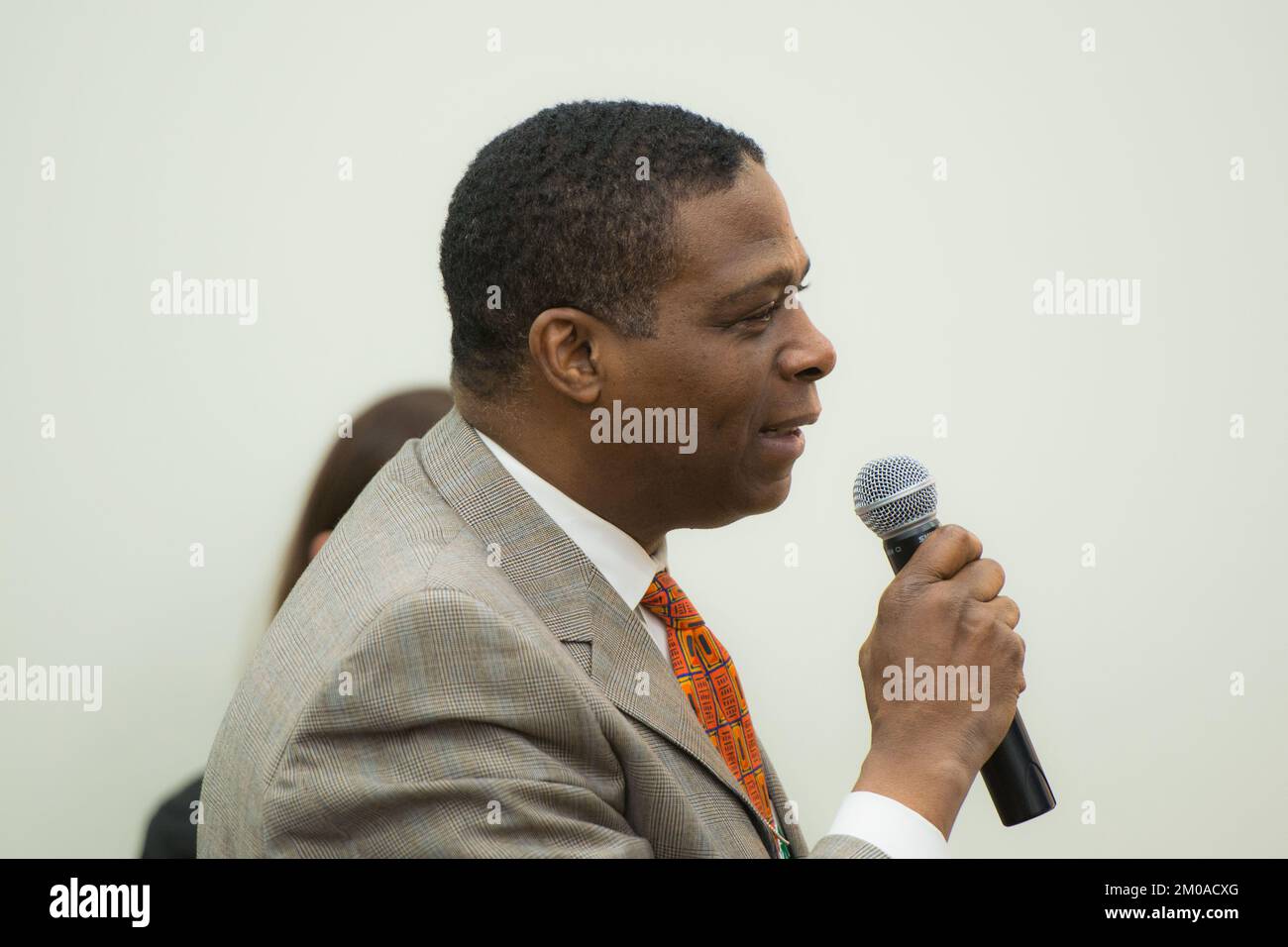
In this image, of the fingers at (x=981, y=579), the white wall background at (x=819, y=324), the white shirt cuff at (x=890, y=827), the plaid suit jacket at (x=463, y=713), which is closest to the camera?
the plaid suit jacket at (x=463, y=713)

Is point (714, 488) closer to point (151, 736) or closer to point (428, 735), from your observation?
point (428, 735)

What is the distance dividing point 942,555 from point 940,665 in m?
0.12

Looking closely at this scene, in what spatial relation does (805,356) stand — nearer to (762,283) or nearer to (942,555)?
(762,283)

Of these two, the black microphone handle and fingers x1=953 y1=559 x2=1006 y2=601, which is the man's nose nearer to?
fingers x1=953 y1=559 x2=1006 y2=601

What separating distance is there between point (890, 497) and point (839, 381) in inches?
57.3

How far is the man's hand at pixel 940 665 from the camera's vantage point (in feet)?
3.86

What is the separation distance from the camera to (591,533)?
4.33ft

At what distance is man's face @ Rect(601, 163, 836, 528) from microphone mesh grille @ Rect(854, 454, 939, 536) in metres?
0.10

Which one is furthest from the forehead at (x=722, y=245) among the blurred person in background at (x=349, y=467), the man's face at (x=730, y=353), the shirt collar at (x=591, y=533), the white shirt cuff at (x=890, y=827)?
the blurred person in background at (x=349, y=467)

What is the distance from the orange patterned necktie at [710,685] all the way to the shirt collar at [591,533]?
0.04 meters

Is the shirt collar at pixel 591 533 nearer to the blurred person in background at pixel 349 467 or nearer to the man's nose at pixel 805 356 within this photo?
the man's nose at pixel 805 356

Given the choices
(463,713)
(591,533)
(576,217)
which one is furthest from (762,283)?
(463,713)
